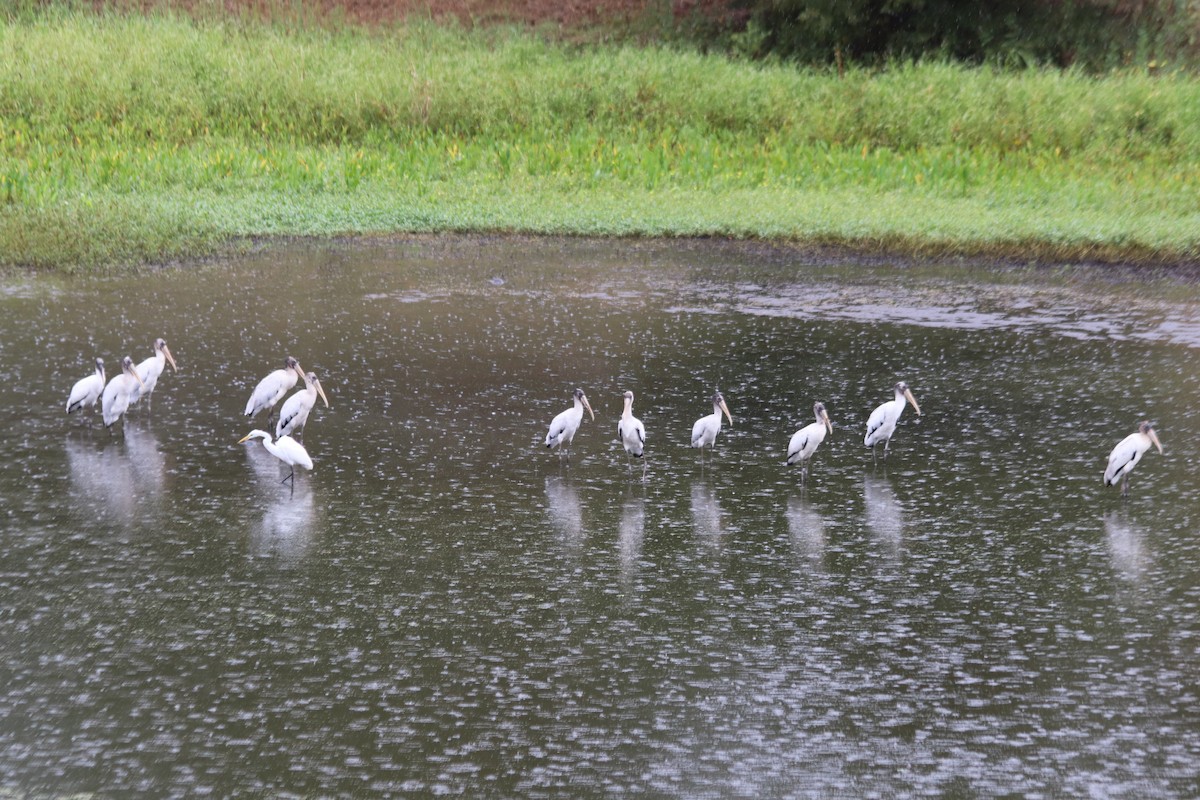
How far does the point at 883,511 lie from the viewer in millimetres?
11469

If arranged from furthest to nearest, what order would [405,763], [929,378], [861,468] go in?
[929,378] → [861,468] → [405,763]

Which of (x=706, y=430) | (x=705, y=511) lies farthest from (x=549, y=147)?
(x=705, y=511)

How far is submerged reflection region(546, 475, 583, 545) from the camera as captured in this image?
35.9 ft

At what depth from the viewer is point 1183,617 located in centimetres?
938

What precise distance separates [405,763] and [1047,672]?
3.77m

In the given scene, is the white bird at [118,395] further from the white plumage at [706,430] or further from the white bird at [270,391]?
the white plumage at [706,430]

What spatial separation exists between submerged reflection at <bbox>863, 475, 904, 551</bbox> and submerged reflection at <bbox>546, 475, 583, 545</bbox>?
2198 millimetres

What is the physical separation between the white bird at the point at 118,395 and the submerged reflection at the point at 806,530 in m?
5.95

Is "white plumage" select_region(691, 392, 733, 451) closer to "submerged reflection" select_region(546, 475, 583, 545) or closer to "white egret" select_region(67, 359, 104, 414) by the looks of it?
"submerged reflection" select_region(546, 475, 583, 545)

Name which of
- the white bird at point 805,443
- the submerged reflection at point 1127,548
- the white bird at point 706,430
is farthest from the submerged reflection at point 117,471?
the submerged reflection at point 1127,548

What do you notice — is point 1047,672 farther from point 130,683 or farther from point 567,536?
point 130,683

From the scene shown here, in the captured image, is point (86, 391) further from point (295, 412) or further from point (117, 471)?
point (295, 412)

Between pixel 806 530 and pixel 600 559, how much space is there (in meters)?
1.67

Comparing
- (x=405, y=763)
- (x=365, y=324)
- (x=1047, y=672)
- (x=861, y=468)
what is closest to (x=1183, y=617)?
(x=1047, y=672)
